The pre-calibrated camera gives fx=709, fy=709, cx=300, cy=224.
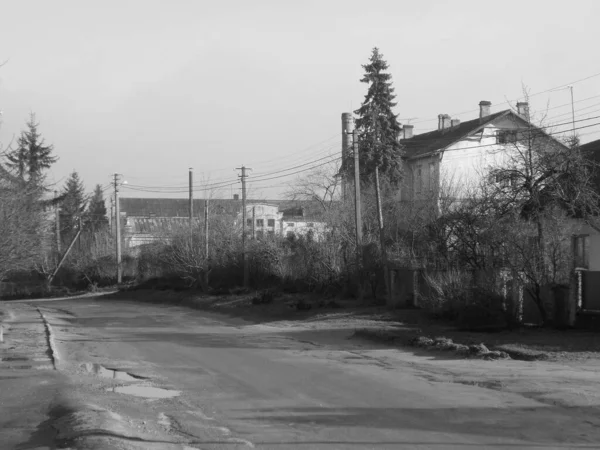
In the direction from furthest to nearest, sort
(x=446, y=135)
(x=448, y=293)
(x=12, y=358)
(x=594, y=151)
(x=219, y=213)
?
(x=219, y=213)
(x=446, y=135)
(x=594, y=151)
(x=448, y=293)
(x=12, y=358)

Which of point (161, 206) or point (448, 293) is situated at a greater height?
point (161, 206)

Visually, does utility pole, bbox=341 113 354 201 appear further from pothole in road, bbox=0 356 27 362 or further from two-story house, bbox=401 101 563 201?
pothole in road, bbox=0 356 27 362

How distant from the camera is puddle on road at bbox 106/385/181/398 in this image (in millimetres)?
12203

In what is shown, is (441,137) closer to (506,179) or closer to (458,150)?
(458,150)

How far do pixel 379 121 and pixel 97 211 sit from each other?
57378mm

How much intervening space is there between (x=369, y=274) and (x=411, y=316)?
6.45 meters

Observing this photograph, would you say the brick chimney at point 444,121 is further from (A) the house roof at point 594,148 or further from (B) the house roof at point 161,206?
(B) the house roof at point 161,206

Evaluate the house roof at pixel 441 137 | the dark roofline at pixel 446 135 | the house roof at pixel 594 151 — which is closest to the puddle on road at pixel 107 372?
Answer: the house roof at pixel 594 151

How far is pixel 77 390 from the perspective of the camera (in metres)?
11.7

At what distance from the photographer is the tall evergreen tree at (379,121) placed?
50.1m

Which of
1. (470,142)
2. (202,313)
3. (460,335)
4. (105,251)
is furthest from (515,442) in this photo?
(105,251)

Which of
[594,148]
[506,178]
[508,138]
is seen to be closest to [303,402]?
[506,178]

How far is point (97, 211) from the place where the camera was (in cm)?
9719

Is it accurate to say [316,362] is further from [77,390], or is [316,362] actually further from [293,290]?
[293,290]
